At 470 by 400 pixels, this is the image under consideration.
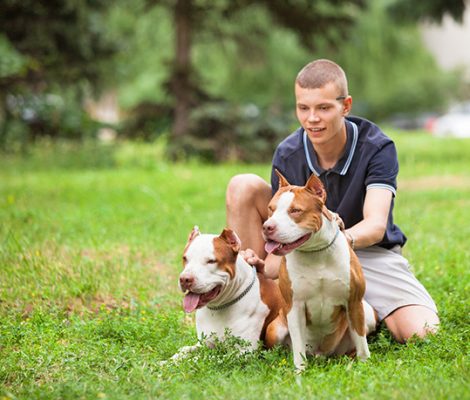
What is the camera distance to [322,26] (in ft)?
51.9

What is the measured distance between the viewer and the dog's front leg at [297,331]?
3.90 metres

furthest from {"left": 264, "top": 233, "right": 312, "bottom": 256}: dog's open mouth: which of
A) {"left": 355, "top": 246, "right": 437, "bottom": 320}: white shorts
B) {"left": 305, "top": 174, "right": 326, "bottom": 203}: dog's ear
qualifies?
{"left": 355, "top": 246, "right": 437, "bottom": 320}: white shorts

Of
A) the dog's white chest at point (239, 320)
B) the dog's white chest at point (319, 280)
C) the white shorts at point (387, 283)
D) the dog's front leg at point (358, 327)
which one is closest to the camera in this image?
the dog's white chest at point (319, 280)

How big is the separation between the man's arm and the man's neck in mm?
317

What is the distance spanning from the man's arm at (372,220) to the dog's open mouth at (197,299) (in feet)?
2.70

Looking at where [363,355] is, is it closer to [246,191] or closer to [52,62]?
[246,191]

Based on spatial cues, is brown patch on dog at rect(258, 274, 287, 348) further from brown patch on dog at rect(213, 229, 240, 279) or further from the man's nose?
the man's nose

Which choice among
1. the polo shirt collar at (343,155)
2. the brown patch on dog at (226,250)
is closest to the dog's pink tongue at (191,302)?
the brown patch on dog at (226,250)

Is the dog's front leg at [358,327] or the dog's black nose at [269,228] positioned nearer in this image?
the dog's black nose at [269,228]

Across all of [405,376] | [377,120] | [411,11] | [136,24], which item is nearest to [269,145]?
[411,11]

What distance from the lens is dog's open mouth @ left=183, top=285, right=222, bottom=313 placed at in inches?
153

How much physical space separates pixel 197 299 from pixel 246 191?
1.06 meters

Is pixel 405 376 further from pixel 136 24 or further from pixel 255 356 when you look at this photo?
pixel 136 24

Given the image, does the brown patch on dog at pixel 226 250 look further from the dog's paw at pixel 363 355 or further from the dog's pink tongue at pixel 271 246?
the dog's paw at pixel 363 355
